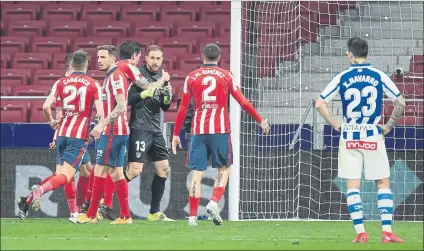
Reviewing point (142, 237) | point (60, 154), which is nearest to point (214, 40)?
point (60, 154)

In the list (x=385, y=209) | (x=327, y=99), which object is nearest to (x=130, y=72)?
(x=327, y=99)

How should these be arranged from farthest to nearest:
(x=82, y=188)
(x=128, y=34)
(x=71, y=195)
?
(x=128, y=34)
(x=82, y=188)
(x=71, y=195)

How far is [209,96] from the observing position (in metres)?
11.8

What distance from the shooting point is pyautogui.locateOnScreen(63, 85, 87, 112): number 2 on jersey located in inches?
477

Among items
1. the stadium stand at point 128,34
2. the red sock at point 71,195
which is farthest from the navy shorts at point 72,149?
the stadium stand at point 128,34

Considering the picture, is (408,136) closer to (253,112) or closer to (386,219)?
(253,112)

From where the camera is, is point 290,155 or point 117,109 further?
point 290,155

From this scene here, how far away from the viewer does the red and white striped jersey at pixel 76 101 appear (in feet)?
39.8

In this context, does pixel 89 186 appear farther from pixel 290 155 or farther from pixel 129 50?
pixel 290 155

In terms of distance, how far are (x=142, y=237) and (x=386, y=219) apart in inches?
78.8

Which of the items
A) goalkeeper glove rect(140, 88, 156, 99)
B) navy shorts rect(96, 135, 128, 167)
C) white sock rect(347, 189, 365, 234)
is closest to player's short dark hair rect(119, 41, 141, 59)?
goalkeeper glove rect(140, 88, 156, 99)

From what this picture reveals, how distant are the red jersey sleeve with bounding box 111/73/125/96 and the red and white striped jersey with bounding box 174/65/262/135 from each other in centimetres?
61

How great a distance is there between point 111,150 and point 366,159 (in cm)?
332

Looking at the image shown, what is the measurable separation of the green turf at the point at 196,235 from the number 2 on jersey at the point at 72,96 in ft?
3.89
